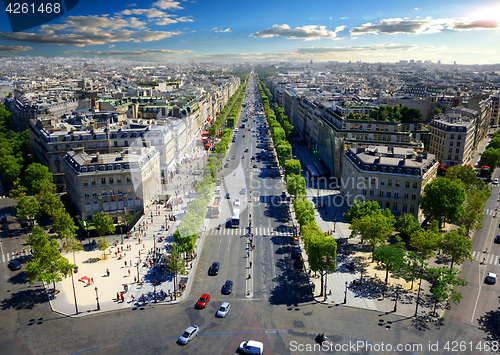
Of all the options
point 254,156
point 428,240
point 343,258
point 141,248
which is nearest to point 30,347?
point 141,248

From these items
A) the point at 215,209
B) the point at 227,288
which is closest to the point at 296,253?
the point at 227,288

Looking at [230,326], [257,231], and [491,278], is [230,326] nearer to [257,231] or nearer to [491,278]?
[257,231]

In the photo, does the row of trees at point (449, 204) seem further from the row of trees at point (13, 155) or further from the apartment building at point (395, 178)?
the row of trees at point (13, 155)

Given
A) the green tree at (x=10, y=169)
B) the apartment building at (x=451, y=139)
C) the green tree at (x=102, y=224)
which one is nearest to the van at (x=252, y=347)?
the green tree at (x=102, y=224)

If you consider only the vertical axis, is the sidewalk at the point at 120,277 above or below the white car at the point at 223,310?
below

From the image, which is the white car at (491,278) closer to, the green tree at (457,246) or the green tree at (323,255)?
the green tree at (457,246)

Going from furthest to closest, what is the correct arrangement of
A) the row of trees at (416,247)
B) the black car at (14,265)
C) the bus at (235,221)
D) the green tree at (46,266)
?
1. the bus at (235,221)
2. the black car at (14,265)
3. the green tree at (46,266)
4. the row of trees at (416,247)

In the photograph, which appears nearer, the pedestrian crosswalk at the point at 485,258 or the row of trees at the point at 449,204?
the pedestrian crosswalk at the point at 485,258

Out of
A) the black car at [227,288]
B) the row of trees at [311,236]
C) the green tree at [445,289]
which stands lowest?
the black car at [227,288]

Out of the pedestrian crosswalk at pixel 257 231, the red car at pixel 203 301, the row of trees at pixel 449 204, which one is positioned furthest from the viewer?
the pedestrian crosswalk at pixel 257 231
